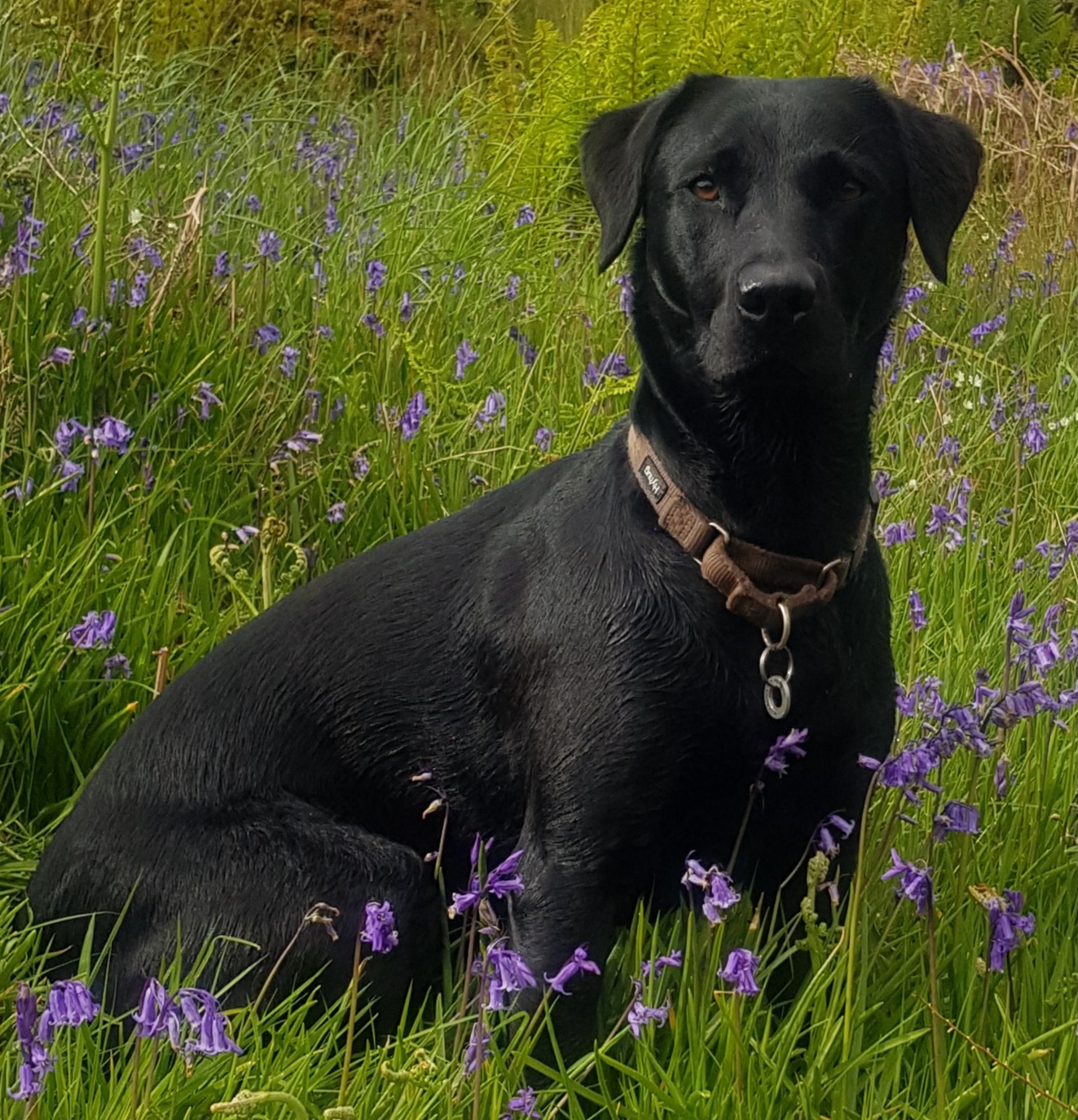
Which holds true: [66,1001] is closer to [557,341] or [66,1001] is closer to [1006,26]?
[557,341]

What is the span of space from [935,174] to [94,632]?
1625 mm

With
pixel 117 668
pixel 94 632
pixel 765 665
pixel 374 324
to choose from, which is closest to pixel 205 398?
pixel 374 324

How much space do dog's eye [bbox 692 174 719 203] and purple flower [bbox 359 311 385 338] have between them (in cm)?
180

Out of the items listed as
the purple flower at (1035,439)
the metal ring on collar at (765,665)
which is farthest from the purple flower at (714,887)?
the purple flower at (1035,439)

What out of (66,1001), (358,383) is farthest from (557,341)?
(66,1001)

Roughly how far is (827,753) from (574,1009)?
20.9 inches

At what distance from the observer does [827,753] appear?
219 centimetres

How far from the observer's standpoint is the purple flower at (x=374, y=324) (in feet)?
13.0

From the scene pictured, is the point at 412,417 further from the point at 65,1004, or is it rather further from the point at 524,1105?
the point at 65,1004

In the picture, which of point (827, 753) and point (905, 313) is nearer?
point (827, 753)

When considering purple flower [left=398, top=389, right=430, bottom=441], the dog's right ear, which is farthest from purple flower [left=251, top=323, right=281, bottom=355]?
the dog's right ear

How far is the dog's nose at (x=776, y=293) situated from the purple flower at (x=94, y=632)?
1.22 meters

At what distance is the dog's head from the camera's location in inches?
83.8

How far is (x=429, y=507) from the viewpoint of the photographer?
3566 millimetres
